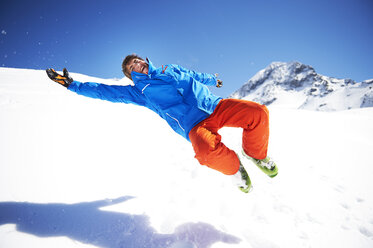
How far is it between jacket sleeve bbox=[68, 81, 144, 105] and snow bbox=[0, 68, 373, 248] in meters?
0.95

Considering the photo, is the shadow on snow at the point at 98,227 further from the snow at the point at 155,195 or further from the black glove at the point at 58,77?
the black glove at the point at 58,77

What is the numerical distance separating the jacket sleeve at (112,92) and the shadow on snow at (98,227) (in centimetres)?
160

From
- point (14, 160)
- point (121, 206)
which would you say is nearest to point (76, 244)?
point (121, 206)

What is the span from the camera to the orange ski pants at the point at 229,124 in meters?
1.75

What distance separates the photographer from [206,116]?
2.09 meters

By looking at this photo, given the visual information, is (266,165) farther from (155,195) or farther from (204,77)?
(204,77)

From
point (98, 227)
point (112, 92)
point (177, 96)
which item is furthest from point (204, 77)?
point (98, 227)

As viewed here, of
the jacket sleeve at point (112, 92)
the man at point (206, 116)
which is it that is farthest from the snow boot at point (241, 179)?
the jacket sleeve at point (112, 92)

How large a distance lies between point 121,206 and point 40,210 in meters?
0.79

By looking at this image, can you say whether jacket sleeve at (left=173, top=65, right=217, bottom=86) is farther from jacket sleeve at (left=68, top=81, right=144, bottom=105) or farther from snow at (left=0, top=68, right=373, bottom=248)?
snow at (left=0, top=68, right=373, bottom=248)

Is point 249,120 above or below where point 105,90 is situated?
below

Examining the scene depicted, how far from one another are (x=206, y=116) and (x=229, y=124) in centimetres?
35

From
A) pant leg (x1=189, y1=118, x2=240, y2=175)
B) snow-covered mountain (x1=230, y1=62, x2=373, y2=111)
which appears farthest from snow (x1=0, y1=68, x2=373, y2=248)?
snow-covered mountain (x1=230, y1=62, x2=373, y2=111)

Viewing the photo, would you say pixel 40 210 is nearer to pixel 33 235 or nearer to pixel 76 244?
pixel 33 235
